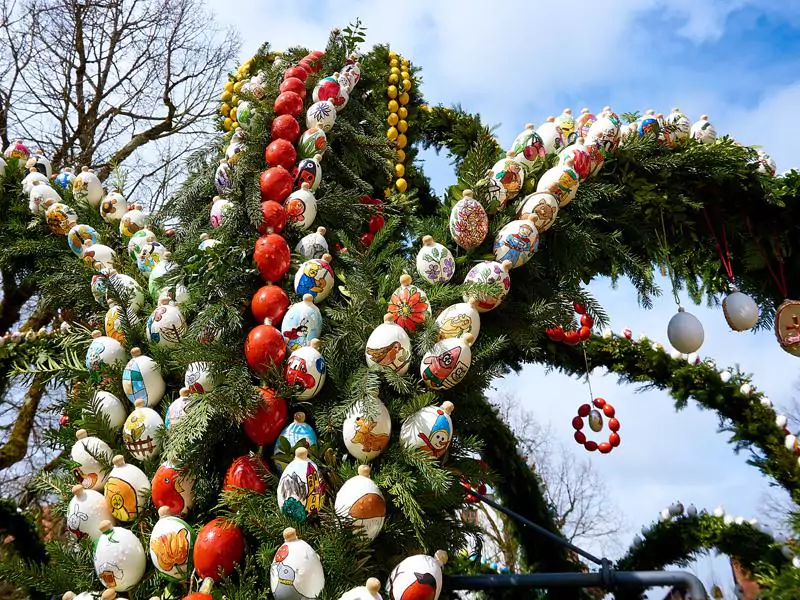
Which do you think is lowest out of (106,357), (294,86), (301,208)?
(106,357)

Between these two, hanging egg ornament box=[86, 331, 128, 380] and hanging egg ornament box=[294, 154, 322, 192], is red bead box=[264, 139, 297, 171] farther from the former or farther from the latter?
hanging egg ornament box=[86, 331, 128, 380]

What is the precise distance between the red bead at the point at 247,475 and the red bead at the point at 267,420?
0.18 ft

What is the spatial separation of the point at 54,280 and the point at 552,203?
1.95 m

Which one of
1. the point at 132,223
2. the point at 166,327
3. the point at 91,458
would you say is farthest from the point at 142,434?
the point at 132,223

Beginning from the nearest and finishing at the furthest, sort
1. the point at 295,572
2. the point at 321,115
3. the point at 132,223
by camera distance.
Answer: the point at 295,572
the point at 321,115
the point at 132,223

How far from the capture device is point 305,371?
68.6 inches

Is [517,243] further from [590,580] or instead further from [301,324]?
[590,580]

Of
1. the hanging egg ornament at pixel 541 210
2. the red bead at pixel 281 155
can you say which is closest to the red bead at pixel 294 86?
the red bead at pixel 281 155

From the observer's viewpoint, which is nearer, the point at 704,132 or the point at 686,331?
the point at 704,132

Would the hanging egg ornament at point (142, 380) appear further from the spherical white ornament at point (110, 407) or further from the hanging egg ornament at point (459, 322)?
the hanging egg ornament at point (459, 322)

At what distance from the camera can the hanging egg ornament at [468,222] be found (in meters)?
1.98

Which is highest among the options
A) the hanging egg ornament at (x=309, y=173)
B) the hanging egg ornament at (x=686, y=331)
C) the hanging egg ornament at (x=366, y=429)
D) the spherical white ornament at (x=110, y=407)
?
the hanging egg ornament at (x=686, y=331)

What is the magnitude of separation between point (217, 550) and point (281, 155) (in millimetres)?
1322

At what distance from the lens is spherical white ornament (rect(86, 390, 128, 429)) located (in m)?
1.96
